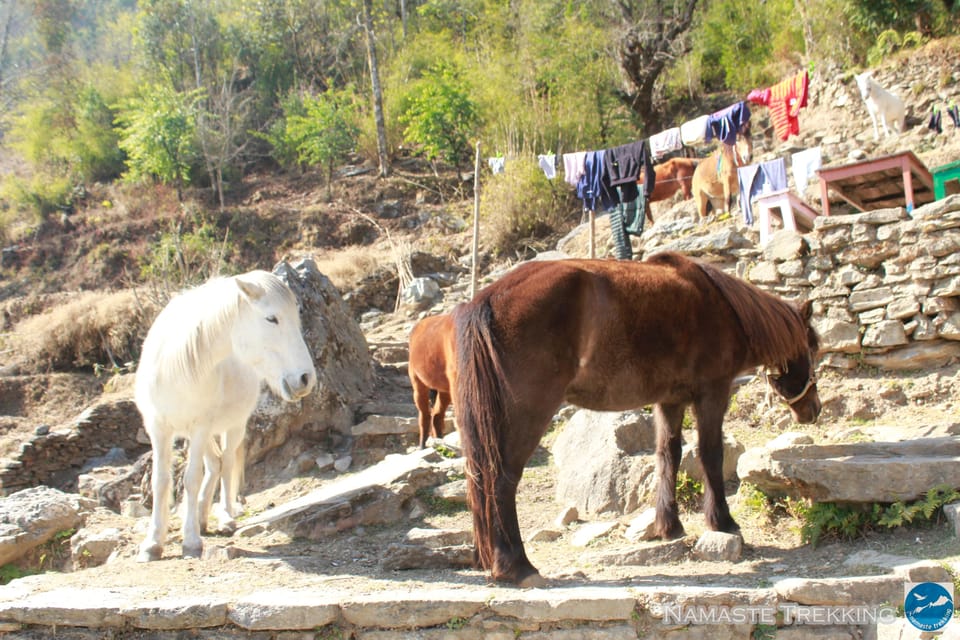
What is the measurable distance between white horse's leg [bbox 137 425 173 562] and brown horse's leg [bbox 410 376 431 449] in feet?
9.58

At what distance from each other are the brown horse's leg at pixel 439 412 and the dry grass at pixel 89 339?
10035 mm

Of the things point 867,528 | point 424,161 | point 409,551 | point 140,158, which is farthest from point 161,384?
point 140,158

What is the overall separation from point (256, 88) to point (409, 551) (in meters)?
27.8

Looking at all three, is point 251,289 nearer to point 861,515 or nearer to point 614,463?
point 614,463

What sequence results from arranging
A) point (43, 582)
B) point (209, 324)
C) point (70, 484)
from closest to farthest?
1. point (43, 582)
2. point (209, 324)
3. point (70, 484)

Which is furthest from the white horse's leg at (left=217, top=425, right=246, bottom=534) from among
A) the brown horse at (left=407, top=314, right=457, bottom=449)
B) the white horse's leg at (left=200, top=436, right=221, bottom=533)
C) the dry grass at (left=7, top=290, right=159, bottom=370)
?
the dry grass at (left=7, top=290, right=159, bottom=370)

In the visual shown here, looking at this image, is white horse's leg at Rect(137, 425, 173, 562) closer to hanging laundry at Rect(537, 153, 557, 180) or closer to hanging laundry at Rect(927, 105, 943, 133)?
hanging laundry at Rect(537, 153, 557, 180)

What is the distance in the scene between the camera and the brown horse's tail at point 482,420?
3801mm

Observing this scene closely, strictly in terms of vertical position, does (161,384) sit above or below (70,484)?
above

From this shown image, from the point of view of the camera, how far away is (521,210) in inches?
617

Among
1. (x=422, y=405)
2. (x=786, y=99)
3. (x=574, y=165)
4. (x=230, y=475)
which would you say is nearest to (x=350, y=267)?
(x=574, y=165)

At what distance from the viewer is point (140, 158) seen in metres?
23.1

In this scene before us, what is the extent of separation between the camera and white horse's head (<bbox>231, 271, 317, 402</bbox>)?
15.0ft

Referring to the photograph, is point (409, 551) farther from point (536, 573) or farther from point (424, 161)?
point (424, 161)
